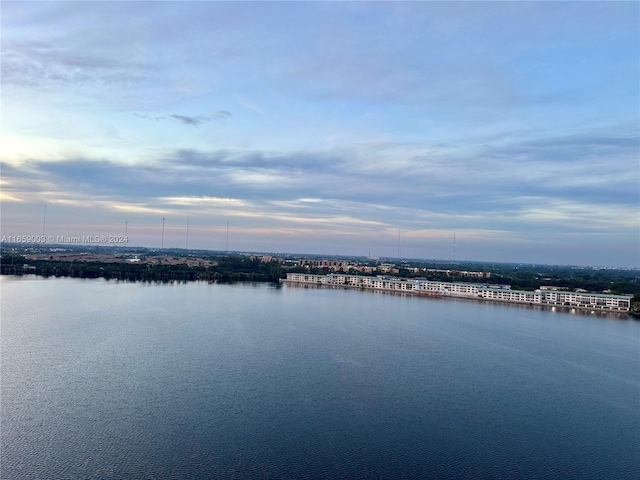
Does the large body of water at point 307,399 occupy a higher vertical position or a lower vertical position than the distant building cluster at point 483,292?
lower

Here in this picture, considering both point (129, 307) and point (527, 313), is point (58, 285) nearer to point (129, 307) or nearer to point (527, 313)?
point (129, 307)

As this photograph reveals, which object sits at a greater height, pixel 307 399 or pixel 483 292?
pixel 483 292

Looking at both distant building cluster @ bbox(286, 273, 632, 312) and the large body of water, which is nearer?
the large body of water

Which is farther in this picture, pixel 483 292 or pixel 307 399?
pixel 483 292

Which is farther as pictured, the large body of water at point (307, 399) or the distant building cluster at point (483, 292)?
the distant building cluster at point (483, 292)
